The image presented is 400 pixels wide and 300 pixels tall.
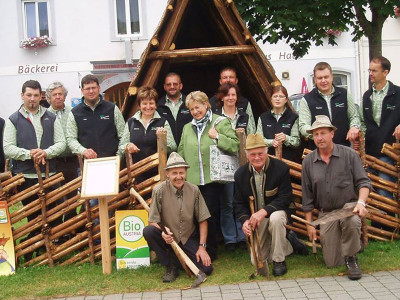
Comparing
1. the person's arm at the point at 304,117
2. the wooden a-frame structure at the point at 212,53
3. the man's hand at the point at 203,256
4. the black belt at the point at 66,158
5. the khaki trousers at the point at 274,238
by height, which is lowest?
the man's hand at the point at 203,256

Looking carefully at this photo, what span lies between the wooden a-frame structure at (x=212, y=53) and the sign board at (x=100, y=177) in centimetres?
145

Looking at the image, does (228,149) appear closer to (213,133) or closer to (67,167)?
(213,133)

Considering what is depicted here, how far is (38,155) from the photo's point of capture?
6.02 m

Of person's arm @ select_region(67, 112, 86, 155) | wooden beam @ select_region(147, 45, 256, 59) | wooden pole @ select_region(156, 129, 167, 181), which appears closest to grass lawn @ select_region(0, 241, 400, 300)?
wooden pole @ select_region(156, 129, 167, 181)

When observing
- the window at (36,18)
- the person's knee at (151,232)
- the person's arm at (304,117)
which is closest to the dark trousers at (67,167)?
the person's knee at (151,232)

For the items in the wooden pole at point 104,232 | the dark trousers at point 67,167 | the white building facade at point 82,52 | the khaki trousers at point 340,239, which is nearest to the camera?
the khaki trousers at point 340,239

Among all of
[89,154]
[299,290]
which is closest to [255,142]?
[299,290]

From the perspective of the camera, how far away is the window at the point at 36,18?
60.2ft

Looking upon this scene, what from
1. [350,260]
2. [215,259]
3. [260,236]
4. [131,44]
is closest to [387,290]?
[350,260]

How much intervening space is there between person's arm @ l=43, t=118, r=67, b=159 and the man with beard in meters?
1.12

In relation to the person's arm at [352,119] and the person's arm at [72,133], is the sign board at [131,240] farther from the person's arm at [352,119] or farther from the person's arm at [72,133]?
the person's arm at [352,119]

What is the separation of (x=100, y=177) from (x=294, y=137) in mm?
2124

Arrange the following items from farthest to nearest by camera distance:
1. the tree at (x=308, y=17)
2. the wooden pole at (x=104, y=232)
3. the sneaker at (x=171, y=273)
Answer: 1. the tree at (x=308, y=17)
2. the wooden pole at (x=104, y=232)
3. the sneaker at (x=171, y=273)

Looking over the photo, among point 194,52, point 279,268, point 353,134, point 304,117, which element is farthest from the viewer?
point 194,52
